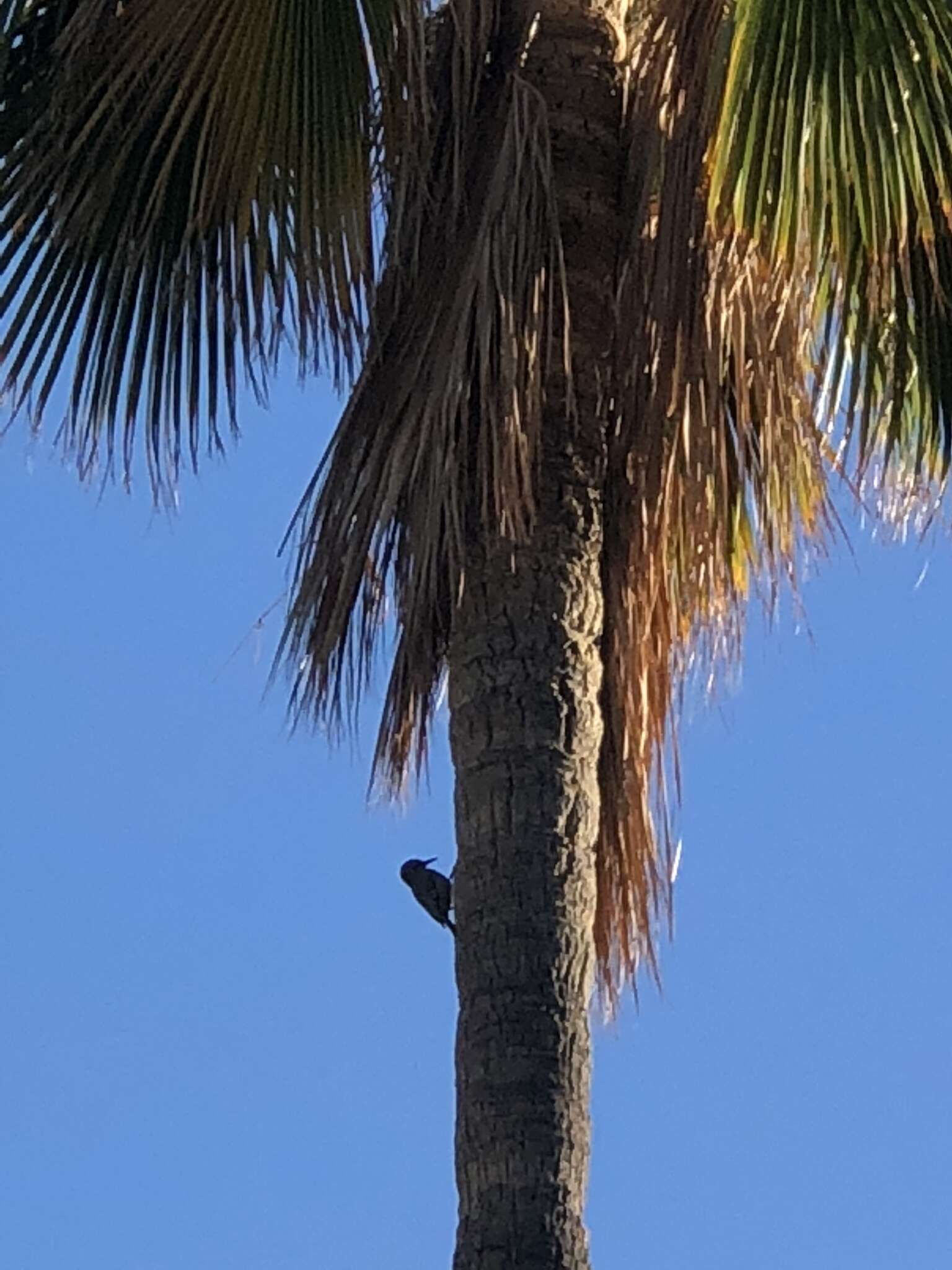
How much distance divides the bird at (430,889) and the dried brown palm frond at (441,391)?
49 centimetres

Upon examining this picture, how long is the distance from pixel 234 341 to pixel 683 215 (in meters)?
1.11

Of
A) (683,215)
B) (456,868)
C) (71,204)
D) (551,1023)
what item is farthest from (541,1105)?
(71,204)

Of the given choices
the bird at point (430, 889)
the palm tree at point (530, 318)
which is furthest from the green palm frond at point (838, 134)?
the bird at point (430, 889)

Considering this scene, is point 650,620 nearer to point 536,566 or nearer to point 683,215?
point 536,566

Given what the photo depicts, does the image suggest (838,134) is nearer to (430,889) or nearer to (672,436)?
(672,436)

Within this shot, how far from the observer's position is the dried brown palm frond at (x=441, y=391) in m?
5.95

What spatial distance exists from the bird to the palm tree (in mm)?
546

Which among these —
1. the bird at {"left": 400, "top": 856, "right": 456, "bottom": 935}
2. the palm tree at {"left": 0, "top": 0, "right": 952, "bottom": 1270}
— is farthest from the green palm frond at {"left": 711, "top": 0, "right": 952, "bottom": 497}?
the bird at {"left": 400, "top": 856, "right": 456, "bottom": 935}

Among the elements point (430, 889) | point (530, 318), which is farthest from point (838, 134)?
point (430, 889)

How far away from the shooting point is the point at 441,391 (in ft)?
19.7

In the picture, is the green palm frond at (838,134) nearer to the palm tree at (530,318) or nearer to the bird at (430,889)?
the palm tree at (530,318)

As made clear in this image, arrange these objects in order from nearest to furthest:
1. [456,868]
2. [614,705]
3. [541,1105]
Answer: [541,1105]
[456,868]
[614,705]

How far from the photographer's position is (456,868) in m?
5.86

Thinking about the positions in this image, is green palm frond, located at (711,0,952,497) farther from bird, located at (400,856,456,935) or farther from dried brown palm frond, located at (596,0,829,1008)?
bird, located at (400,856,456,935)
